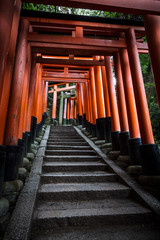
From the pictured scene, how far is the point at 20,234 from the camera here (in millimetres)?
1612

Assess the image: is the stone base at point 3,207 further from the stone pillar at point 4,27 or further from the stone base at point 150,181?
the stone base at point 150,181

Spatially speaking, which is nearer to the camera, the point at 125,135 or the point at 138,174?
the point at 138,174

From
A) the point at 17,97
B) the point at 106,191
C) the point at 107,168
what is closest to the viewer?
the point at 106,191

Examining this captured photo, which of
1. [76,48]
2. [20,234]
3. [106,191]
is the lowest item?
[20,234]

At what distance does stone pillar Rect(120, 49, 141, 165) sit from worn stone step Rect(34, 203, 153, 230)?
1300 mm

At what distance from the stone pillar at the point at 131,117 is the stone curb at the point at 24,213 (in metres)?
2.17

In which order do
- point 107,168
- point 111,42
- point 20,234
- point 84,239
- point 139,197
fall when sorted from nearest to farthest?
point 20,234
point 84,239
point 139,197
point 107,168
point 111,42

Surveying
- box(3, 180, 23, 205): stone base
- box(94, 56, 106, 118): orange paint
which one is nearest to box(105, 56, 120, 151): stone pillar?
box(94, 56, 106, 118): orange paint

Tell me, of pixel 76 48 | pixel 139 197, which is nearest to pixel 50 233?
pixel 139 197

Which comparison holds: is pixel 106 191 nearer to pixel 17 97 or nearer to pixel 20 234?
pixel 20 234

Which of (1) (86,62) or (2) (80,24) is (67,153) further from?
(2) (80,24)

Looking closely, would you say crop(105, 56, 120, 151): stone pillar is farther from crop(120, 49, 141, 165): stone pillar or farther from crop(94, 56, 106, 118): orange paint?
crop(94, 56, 106, 118): orange paint

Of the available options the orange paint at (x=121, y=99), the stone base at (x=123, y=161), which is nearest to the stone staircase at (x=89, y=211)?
the stone base at (x=123, y=161)

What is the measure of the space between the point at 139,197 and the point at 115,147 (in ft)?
6.26
